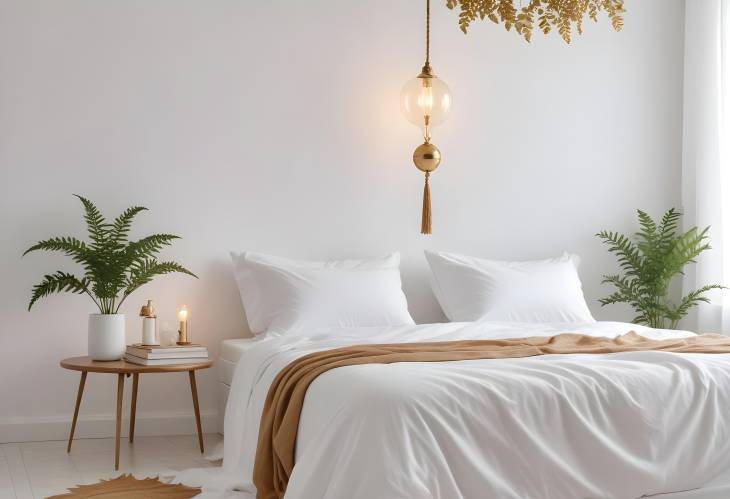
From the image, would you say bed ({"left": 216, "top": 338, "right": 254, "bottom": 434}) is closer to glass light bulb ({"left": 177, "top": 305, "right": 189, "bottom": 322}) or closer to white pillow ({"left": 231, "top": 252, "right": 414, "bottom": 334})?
white pillow ({"left": 231, "top": 252, "right": 414, "bottom": 334})

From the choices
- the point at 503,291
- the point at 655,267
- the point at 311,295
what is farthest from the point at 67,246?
the point at 655,267

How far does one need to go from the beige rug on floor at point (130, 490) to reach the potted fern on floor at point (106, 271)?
732 millimetres

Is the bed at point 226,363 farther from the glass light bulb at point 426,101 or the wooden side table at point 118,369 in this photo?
the glass light bulb at point 426,101

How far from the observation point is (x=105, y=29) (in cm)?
449

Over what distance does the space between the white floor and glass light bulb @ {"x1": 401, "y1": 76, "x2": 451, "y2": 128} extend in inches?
80.7

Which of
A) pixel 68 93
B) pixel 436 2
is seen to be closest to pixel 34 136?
pixel 68 93

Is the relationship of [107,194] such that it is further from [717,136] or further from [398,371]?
[717,136]

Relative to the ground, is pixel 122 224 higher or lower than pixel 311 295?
higher

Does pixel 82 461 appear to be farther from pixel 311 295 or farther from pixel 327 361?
pixel 327 361

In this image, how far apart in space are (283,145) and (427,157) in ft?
2.64

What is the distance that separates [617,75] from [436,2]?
1.37 meters

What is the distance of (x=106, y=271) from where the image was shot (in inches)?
161

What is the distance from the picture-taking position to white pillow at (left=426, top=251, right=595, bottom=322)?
470cm

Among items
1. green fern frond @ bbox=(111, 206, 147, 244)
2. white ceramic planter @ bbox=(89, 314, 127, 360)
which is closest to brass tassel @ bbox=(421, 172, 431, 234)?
green fern frond @ bbox=(111, 206, 147, 244)
